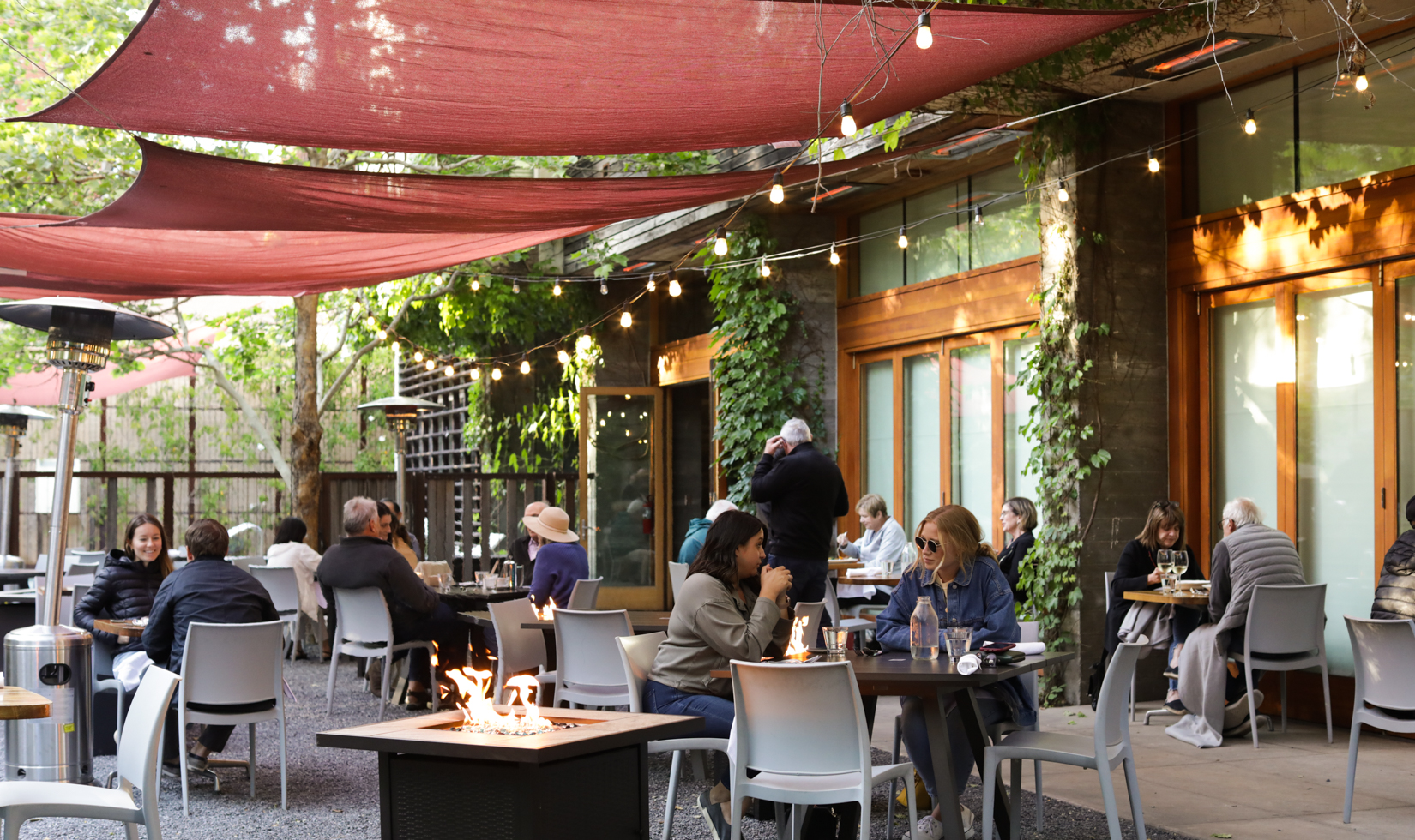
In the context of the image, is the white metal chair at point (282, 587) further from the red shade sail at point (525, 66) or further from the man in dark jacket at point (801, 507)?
the red shade sail at point (525, 66)

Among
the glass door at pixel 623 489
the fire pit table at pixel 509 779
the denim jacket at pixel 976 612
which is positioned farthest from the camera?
the glass door at pixel 623 489

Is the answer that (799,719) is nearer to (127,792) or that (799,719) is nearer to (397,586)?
(127,792)

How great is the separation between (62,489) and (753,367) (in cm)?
638

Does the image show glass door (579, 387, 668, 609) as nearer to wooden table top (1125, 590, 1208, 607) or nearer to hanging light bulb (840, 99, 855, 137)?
wooden table top (1125, 590, 1208, 607)

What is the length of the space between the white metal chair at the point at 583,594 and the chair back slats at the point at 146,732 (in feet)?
11.7

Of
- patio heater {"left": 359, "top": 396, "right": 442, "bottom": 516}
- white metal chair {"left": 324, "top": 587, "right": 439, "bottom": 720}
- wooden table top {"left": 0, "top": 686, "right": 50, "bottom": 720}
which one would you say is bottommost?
white metal chair {"left": 324, "top": 587, "right": 439, "bottom": 720}

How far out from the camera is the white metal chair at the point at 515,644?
629cm

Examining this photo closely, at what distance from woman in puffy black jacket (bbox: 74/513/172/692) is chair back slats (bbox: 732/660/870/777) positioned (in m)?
3.63

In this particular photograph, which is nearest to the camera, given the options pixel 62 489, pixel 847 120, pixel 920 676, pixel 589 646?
pixel 920 676

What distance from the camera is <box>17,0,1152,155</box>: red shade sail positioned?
3.93 meters

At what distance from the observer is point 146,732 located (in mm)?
3734

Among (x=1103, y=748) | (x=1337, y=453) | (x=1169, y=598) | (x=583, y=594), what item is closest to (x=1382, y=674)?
(x=1103, y=748)

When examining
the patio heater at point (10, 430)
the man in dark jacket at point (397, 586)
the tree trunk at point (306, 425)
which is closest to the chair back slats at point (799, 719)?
the man in dark jacket at point (397, 586)

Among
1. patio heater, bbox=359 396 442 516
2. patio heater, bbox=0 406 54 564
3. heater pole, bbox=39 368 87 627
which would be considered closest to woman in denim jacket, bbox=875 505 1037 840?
heater pole, bbox=39 368 87 627
